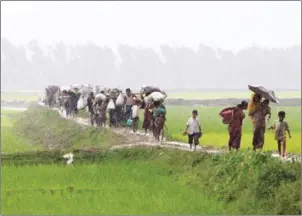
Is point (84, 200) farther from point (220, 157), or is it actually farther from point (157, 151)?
point (157, 151)

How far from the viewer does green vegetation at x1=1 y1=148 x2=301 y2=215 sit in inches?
319

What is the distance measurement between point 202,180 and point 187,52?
1070cm

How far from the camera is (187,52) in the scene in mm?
19953

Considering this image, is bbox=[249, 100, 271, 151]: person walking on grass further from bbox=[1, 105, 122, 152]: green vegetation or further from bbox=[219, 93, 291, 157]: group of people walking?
bbox=[1, 105, 122, 152]: green vegetation

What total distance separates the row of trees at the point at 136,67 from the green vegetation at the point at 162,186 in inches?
168

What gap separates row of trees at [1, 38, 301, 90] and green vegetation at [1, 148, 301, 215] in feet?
14.0

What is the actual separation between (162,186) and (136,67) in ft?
36.5

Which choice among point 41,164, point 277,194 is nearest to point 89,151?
point 41,164

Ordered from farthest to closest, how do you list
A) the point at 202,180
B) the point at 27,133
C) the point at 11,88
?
the point at 11,88 → the point at 27,133 → the point at 202,180

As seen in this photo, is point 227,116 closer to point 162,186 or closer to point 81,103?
point 162,186

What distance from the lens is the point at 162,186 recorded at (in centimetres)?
927

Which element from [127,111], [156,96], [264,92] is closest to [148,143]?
[156,96]

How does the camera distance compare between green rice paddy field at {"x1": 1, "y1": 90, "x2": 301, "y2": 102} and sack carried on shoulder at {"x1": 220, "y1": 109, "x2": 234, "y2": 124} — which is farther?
green rice paddy field at {"x1": 1, "y1": 90, "x2": 301, "y2": 102}

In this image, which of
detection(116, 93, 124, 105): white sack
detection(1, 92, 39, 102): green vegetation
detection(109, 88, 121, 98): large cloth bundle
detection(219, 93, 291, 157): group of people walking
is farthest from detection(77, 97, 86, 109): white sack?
detection(1, 92, 39, 102): green vegetation
